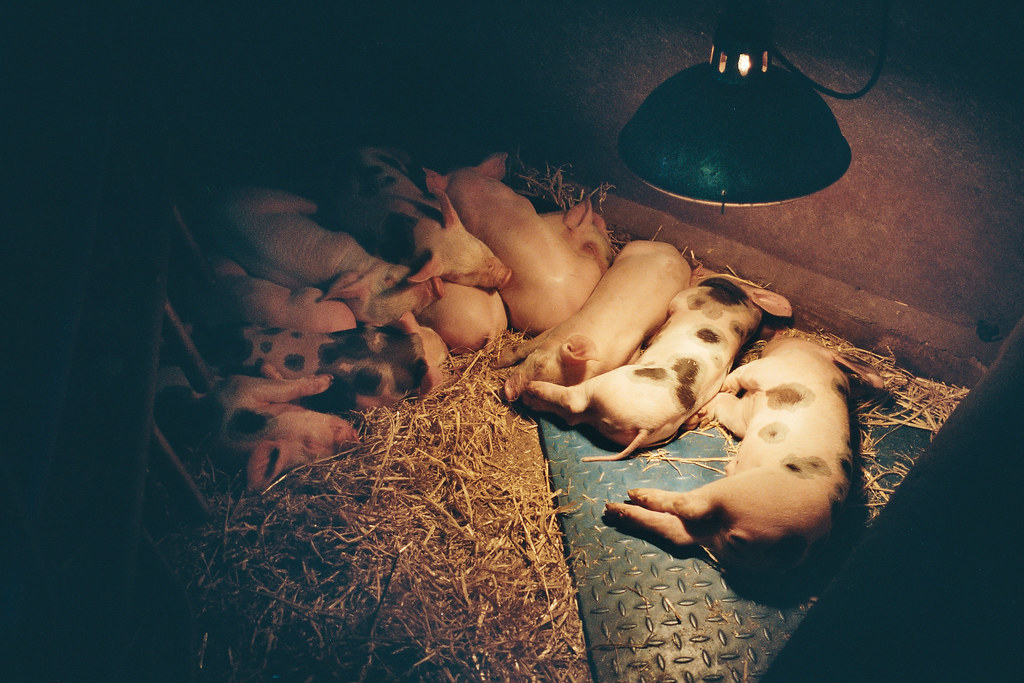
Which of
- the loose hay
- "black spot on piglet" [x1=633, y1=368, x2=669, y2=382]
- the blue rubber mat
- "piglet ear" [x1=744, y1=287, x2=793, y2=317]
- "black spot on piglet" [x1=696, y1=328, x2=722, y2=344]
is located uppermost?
"piglet ear" [x1=744, y1=287, x2=793, y2=317]

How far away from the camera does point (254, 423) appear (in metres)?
2.39

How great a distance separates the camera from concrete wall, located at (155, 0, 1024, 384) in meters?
2.35

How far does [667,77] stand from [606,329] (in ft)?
4.93

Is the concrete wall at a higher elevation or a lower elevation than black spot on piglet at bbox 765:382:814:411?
higher

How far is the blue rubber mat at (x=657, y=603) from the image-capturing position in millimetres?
1899

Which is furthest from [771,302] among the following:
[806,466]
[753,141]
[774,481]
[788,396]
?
[753,141]

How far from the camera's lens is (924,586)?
3.37 ft

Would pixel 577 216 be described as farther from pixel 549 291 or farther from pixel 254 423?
pixel 254 423

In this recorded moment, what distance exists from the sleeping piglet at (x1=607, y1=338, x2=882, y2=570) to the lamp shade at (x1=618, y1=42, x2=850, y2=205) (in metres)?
1.38

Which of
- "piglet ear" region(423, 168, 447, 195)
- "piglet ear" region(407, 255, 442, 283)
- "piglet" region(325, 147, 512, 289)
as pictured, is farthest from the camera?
"piglet ear" region(423, 168, 447, 195)

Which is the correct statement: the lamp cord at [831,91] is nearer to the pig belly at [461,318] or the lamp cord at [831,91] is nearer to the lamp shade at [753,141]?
the lamp shade at [753,141]

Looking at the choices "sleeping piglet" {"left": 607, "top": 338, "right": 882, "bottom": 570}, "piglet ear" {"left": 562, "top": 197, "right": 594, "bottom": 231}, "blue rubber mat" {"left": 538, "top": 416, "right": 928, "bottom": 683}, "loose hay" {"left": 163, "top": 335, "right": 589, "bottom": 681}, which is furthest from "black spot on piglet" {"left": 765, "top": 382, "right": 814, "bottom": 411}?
"piglet ear" {"left": 562, "top": 197, "right": 594, "bottom": 231}

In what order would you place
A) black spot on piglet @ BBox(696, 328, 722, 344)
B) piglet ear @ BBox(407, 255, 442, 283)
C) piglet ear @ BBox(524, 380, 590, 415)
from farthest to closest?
piglet ear @ BBox(407, 255, 442, 283) → black spot on piglet @ BBox(696, 328, 722, 344) → piglet ear @ BBox(524, 380, 590, 415)

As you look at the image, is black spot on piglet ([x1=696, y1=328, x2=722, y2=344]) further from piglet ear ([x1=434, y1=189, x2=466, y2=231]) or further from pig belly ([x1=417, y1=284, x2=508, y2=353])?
piglet ear ([x1=434, y1=189, x2=466, y2=231])
